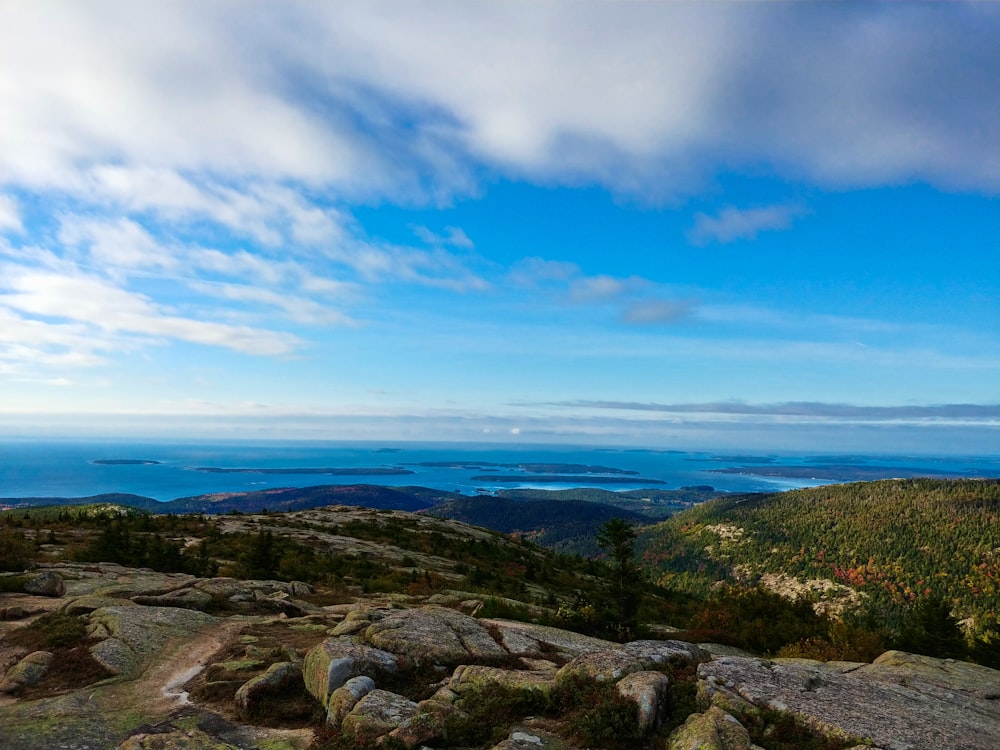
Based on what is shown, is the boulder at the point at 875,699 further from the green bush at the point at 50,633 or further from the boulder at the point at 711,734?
the green bush at the point at 50,633

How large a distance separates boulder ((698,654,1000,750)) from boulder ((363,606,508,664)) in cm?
623

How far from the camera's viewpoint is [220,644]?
1599cm

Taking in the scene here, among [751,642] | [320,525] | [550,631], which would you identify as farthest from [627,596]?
[320,525]

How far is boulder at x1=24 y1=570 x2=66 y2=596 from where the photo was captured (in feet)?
67.9

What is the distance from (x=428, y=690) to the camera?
11.6 m

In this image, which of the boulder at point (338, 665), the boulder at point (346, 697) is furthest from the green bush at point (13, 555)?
the boulder at point (346, 697)

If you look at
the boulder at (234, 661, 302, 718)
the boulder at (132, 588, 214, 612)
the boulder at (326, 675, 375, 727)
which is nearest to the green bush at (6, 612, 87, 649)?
the boulder at (132, 588, 214, 612)

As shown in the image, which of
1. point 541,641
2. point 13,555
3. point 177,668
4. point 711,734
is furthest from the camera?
point 13,555

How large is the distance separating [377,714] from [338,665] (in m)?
2.25

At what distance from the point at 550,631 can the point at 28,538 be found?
39.5 meters

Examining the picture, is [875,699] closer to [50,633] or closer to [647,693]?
[647,693]

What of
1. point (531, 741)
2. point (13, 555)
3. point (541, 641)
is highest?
point (531, 741)

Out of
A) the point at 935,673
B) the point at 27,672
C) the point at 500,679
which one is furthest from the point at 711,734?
the point at 27,672

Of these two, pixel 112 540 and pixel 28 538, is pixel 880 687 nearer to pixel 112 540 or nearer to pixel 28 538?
pixel 112 540
